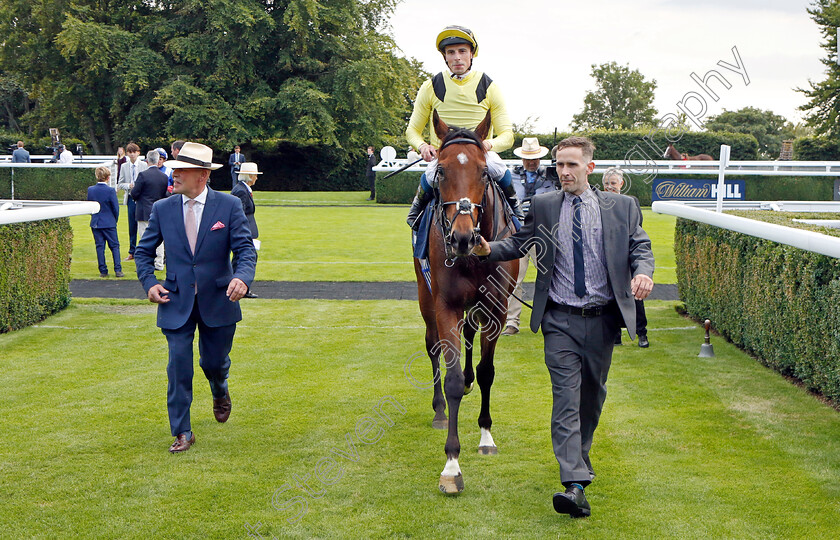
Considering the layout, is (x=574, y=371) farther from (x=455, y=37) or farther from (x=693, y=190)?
(x=693, y=190)

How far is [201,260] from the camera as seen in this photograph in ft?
17.9

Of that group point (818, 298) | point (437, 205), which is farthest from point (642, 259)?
point (818, 298)

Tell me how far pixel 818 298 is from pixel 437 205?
122 inches

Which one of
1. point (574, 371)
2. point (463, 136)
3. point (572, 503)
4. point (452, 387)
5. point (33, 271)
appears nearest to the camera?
point (572, 503)

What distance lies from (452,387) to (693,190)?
16.7m

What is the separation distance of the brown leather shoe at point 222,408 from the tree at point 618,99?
201 ft

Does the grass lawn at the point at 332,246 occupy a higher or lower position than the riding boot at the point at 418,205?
lower

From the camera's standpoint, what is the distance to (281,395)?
6770 millimetres

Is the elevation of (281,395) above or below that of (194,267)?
below

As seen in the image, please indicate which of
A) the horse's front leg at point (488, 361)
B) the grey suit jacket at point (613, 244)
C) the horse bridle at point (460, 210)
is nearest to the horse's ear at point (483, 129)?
the horse bridle at point (460, 210)

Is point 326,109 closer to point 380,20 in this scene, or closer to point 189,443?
point 380,20

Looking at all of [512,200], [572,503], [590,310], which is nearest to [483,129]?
[512,200]

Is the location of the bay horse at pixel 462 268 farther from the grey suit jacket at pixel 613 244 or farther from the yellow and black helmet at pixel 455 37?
the yellow and black helmet at pixel 455 37

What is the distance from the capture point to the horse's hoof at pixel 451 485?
461 cm
